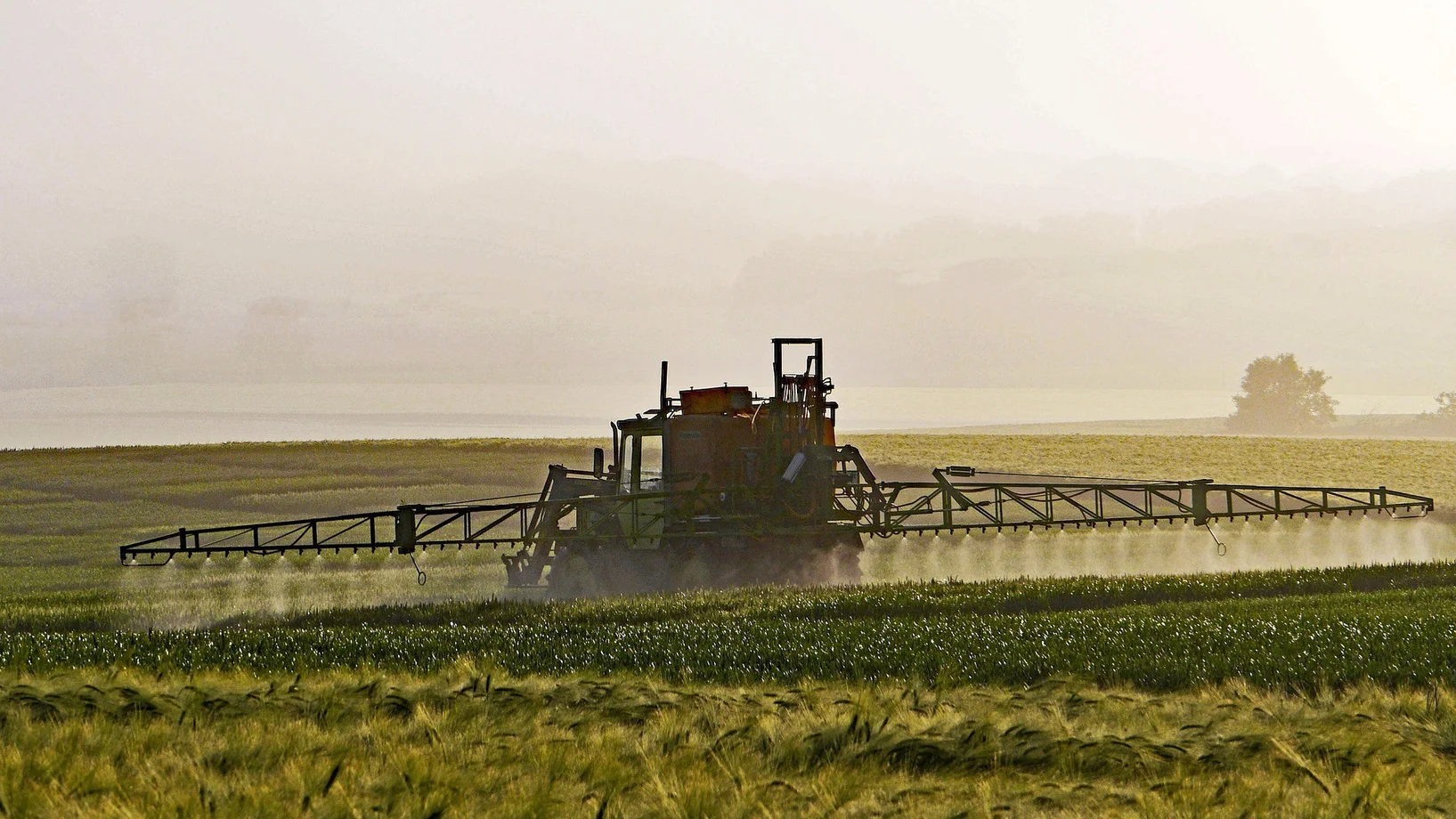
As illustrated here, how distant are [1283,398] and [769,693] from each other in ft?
383

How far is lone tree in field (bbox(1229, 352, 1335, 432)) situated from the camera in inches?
4525

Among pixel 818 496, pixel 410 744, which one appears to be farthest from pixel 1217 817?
pixel 818 496

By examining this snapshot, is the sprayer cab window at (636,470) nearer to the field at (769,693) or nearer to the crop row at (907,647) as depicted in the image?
the field at (769,693)

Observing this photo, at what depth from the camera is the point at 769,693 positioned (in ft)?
32.2

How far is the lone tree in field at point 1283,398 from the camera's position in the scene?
377 feet

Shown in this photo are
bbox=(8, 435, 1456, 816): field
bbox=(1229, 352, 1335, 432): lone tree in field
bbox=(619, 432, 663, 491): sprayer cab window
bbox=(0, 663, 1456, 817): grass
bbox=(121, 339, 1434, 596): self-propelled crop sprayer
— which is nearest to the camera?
bbox=(0, 663, 1456, 817): grass

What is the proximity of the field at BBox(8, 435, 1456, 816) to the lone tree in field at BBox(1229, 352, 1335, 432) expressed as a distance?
96110 millimetres

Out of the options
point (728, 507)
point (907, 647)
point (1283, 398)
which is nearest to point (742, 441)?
point (728, 507)

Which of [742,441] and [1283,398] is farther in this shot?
[1283,398]

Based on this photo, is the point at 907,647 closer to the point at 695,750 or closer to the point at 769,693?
the point at 769,693

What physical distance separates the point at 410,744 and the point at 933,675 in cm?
560

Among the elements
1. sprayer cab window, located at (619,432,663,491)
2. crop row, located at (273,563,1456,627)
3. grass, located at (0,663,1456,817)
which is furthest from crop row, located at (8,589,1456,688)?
sprayer cab window, located at (619,432,663,491)

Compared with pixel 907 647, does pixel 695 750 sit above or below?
above

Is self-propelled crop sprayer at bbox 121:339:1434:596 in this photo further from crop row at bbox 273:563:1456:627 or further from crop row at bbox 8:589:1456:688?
crop row at bbox 8:589:1456:688
